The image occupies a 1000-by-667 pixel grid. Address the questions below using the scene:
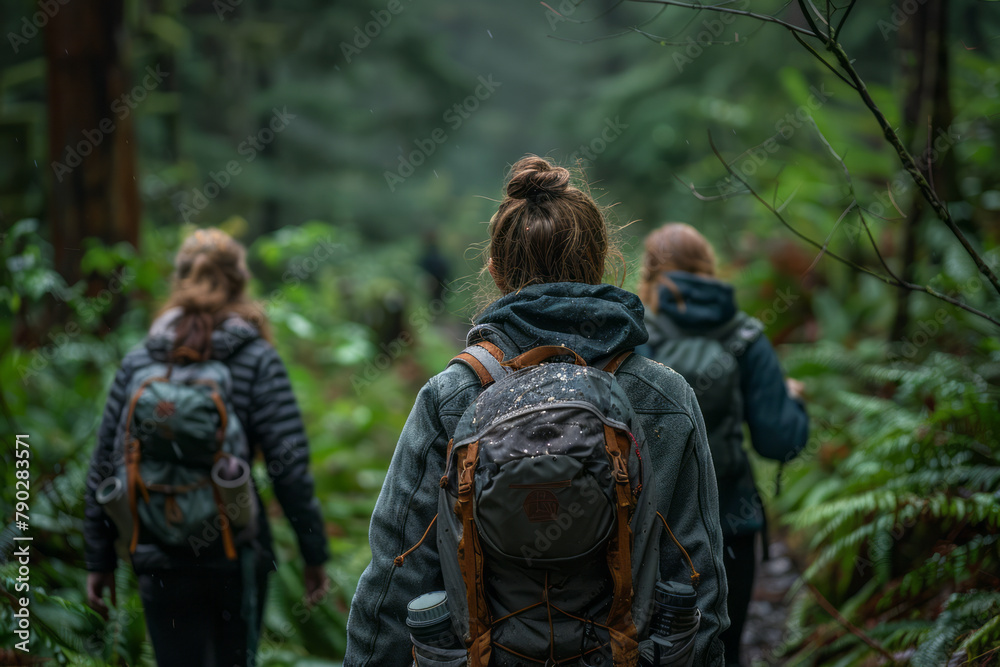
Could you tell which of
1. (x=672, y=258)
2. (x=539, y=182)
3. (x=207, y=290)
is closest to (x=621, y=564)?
(x=539, y=182)

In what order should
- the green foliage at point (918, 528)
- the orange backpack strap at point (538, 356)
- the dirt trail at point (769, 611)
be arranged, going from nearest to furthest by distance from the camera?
the orange backpack strap at point (538, 356) < the green foliage at point (918, 528) < the dirt trail at point (769, 611)

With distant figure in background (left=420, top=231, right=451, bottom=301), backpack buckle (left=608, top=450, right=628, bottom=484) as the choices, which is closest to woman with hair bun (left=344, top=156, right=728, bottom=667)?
backpack buckle (left=608, top=450, right=628, bottom=484)

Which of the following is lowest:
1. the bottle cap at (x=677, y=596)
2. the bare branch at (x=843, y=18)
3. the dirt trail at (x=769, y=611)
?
the dirt trail at (x=769, y=611)

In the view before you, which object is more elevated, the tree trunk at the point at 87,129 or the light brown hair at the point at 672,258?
the tree trunk at the point at 87,129

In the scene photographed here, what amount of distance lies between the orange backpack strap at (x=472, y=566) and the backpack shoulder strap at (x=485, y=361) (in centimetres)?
23

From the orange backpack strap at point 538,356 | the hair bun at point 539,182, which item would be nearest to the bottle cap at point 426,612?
the orange backpack strap at point 538,356

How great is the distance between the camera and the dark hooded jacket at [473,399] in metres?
1.74

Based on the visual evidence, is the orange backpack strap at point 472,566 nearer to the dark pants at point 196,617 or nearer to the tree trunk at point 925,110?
the dark pants at point 196,617

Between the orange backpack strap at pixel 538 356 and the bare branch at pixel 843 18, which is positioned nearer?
the orange backpack strap at pixel 538 356

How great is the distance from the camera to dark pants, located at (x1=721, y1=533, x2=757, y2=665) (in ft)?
9.77

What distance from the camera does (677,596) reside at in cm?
162

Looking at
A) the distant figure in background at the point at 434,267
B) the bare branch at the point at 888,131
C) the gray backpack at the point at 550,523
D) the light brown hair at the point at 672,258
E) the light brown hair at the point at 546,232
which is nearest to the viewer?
the gray backpack at the point at 550,523

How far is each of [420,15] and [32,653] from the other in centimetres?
1614

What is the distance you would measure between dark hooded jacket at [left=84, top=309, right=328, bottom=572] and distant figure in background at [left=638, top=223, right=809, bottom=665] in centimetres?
176
